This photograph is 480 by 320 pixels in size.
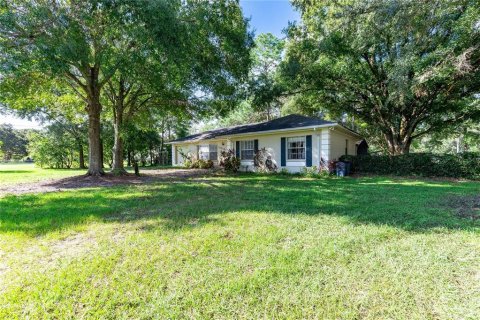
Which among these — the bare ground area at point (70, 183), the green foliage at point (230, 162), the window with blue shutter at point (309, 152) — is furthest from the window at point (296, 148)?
the bare ground area at point (70, 183)

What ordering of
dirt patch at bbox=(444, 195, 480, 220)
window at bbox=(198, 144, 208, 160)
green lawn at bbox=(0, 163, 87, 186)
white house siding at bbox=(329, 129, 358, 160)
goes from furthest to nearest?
window at bbox=(198, 144, 208, 160) < white house siding at bbox=(329, 129, 358, 160) < green lawn at bbox=(0, 163, 87, 186) < dirt patch at bbox=(444, 195, 480, 220)

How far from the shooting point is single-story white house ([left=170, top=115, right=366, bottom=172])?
37.0ft

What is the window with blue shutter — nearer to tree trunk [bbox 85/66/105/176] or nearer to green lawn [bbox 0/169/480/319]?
green lawn [bbox 0/169/480/319]

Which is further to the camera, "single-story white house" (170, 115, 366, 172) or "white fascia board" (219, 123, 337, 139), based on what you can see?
"single-story white house" (170, 115, 366, 172)

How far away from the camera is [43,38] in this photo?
6.45 meters

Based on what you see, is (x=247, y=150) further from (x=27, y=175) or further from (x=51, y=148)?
(x=51, y=148)

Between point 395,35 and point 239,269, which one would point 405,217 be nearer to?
point 239,269

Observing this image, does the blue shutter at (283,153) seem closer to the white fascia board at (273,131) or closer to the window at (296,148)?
the window at (296,148)

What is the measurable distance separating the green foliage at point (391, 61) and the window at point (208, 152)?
23.9ft

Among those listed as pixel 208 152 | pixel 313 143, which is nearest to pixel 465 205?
pixel 313 143

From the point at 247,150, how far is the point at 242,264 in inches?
473

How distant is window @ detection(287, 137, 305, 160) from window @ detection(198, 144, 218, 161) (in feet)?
21.4

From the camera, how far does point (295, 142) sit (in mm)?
12281

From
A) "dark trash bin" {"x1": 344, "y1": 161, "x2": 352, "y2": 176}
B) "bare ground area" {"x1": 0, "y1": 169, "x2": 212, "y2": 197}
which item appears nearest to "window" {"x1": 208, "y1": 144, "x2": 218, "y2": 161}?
"bare ground area" {"x1": 0, "y1": 169, "x2": 212, "y2": 197}
